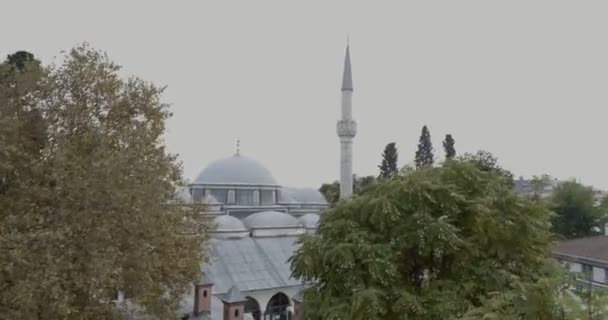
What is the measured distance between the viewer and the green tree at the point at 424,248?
996cm

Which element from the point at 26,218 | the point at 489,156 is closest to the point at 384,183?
the point at 489,156

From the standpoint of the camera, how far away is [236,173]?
36.8m

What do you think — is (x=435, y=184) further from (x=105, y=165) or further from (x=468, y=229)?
(x=105, y=165)

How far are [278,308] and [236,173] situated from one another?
15.2 meters

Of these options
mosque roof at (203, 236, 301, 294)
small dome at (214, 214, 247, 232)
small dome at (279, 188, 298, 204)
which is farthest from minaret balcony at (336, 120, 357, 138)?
small dome at (279, 188, 298, 204)

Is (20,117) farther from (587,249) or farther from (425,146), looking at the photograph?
(425,146)

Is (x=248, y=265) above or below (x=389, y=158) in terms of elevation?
below

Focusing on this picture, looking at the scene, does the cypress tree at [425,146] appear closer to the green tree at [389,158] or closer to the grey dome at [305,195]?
the green tree at [389,158]

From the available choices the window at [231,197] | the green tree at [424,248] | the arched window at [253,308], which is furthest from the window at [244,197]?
the green tree at [424,248]

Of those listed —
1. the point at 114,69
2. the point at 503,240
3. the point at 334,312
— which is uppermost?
the point at 114,69

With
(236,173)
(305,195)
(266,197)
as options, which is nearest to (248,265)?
(266,197)

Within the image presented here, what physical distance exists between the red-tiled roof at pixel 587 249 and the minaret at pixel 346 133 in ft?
37.1

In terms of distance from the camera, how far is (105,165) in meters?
9.27

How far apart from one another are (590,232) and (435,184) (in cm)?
3169
